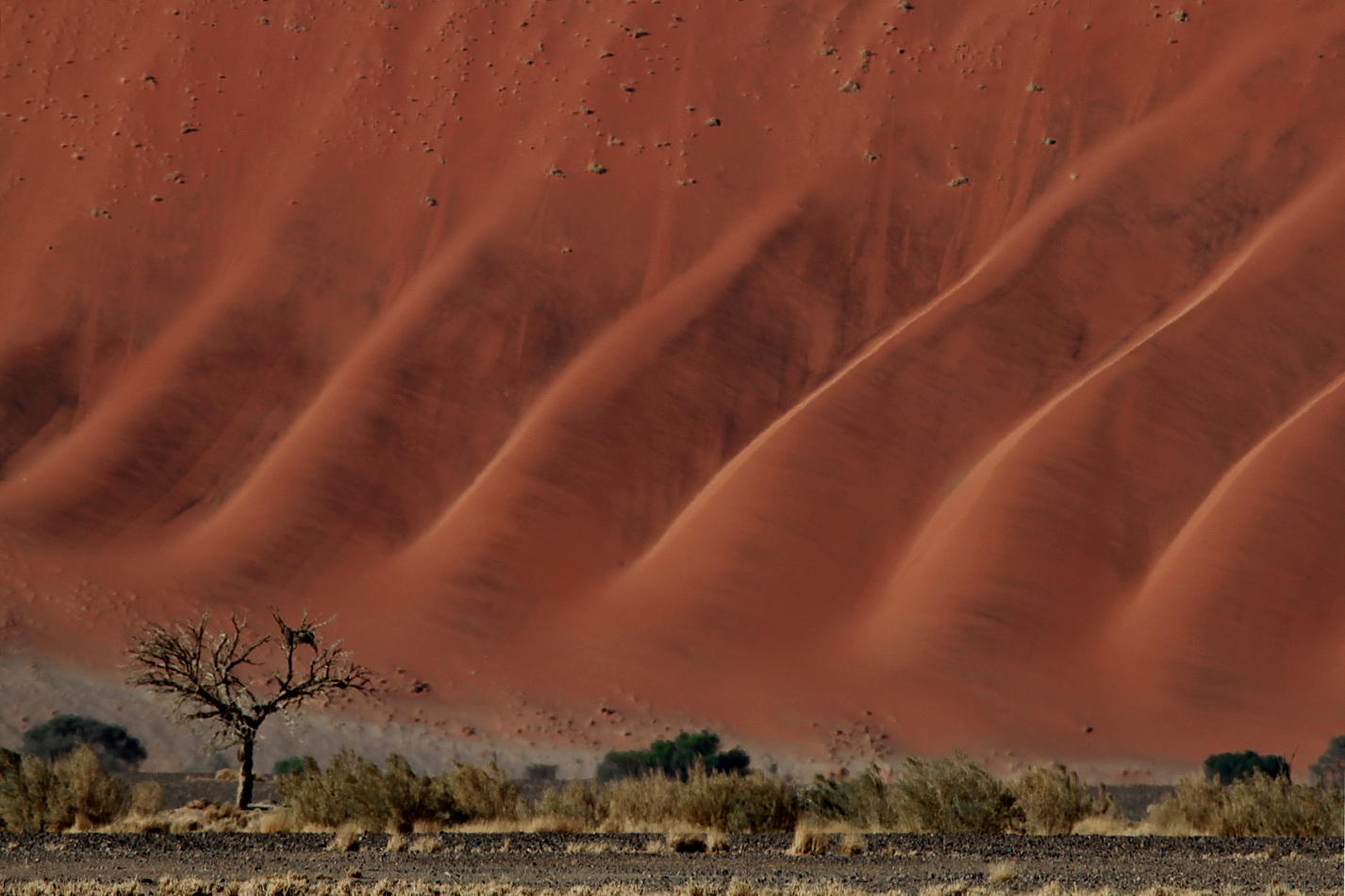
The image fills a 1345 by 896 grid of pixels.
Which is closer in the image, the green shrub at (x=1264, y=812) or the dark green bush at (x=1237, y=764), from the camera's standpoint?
the green shrub at (x=1264, y=812)

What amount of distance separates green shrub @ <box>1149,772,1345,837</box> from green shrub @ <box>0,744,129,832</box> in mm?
14212

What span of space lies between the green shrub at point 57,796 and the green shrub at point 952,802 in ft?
34.4

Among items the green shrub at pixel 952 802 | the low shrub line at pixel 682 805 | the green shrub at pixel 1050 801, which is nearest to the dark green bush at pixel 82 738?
the low shrub line at pixel 682 805

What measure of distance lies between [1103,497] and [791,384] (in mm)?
10266

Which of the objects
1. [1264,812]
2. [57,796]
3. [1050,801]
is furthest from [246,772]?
[1264,812]

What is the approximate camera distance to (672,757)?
4056cm

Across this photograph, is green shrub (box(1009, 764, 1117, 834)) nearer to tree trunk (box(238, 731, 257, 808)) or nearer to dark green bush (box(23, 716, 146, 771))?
tree trunk (box(238, 731, 257, 808))

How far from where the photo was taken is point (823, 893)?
13945mm

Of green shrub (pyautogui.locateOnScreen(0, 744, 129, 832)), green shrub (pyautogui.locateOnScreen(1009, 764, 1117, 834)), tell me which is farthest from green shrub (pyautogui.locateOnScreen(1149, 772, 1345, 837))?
green shrub (pyautogui.locateOnScreen(0, 744, 129, 832))

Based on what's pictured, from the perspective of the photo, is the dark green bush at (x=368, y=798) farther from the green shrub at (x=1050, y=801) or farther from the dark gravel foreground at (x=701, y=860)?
the green shrub at (x=1050, y=801)

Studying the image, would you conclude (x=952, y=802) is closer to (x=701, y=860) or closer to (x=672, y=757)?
(x=701, y=860)

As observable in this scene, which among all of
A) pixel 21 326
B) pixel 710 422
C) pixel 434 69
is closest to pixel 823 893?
Result: pixel 710 422

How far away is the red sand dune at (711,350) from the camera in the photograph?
Answer: 4322 centimetres

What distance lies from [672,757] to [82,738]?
15.0 metres
